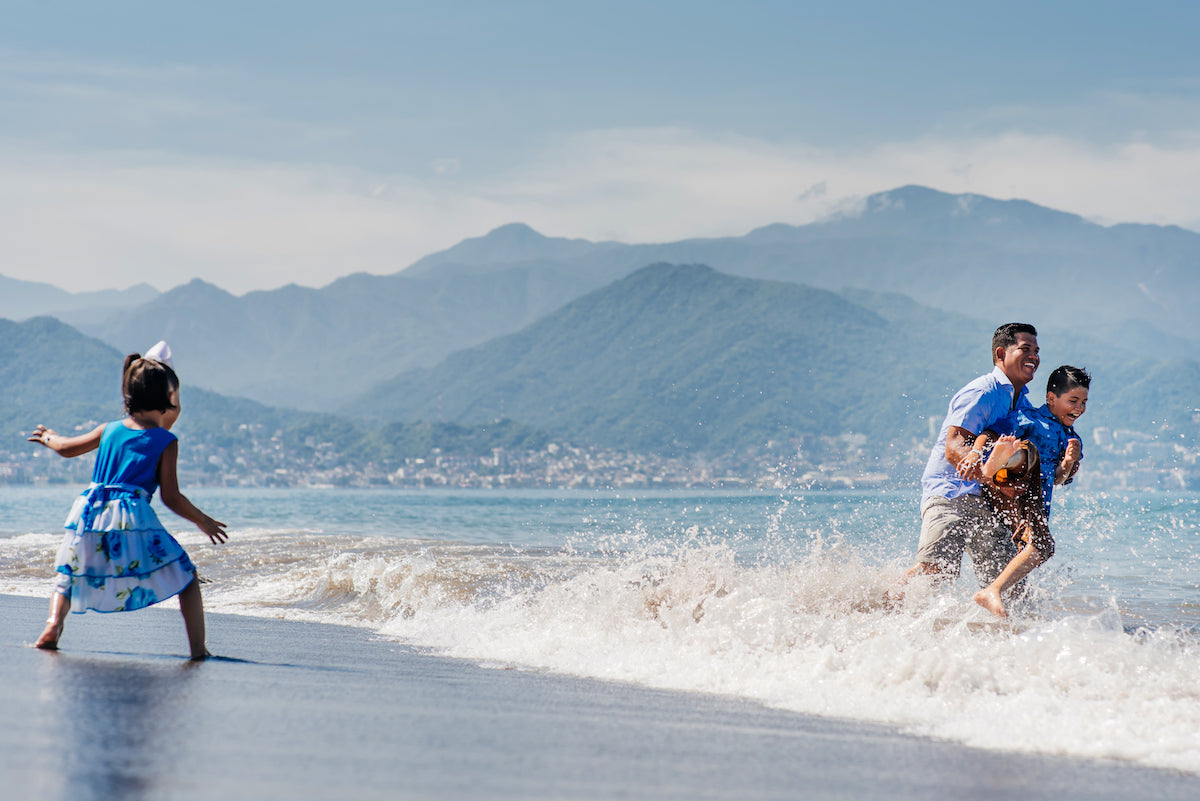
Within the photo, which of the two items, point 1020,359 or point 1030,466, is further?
point 1020,359

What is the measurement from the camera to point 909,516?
32250 mm

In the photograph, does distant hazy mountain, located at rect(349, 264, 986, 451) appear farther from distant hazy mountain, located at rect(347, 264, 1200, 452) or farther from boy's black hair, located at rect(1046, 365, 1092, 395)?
boy's black hair, located at rect(1046, 365, 1092, 395)

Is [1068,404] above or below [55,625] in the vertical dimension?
above

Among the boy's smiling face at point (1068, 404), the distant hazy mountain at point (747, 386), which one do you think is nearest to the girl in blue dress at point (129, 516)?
the boy's smiling face at point (1068, 404)

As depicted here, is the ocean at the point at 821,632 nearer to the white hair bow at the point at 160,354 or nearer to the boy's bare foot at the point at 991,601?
the boy's bare foot at the point at 991,601

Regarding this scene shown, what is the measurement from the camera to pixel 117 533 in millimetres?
5379

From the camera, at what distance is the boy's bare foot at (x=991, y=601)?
6.40m

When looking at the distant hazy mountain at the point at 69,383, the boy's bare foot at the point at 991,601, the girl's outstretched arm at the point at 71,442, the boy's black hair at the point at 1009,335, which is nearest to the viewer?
the girl's outstretched arm at the point at 71,442

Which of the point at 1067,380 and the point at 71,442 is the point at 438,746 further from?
the point at 1067,380

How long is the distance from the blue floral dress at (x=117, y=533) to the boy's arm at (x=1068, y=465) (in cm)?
508

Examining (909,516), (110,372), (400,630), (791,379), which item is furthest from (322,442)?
(400,630)

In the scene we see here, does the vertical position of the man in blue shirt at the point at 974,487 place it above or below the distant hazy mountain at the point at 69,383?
below

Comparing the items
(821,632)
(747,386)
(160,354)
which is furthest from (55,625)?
(747,386)

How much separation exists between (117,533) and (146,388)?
0.73 metres
